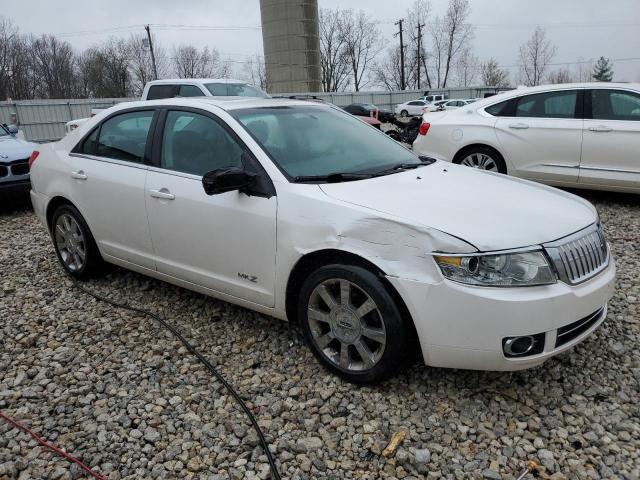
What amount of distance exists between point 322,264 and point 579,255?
4.40 ft

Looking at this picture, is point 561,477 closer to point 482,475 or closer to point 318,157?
point 482,475

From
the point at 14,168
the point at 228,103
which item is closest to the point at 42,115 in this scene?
the point at 14,168

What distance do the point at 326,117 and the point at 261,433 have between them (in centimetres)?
232

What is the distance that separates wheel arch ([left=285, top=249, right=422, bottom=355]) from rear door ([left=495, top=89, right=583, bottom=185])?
4.71 m

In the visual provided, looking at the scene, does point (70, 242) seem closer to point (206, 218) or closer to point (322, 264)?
point (206, 218)

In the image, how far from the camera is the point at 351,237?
2773 mm

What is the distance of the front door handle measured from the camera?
3.57 meters

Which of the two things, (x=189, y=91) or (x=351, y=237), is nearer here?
(x=351, y=237)

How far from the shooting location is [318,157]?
342cm

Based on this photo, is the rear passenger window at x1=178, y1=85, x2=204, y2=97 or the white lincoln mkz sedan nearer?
the white lincoln mkz sedan

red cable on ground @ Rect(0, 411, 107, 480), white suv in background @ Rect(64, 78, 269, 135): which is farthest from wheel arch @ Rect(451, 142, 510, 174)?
red cable on ground @ Rect(0, 411, 107, 480)

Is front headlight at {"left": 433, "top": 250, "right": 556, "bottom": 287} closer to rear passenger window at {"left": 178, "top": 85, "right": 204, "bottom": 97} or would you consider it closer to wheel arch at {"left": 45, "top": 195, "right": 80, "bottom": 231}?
wheel arch at {"left": 45, "top": 195, "right": 80, "bottom": 231}

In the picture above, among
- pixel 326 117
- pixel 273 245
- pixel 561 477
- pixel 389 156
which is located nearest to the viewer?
pixel 561 477

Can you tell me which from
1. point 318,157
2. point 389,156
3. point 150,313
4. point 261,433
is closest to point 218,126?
point 318,157
